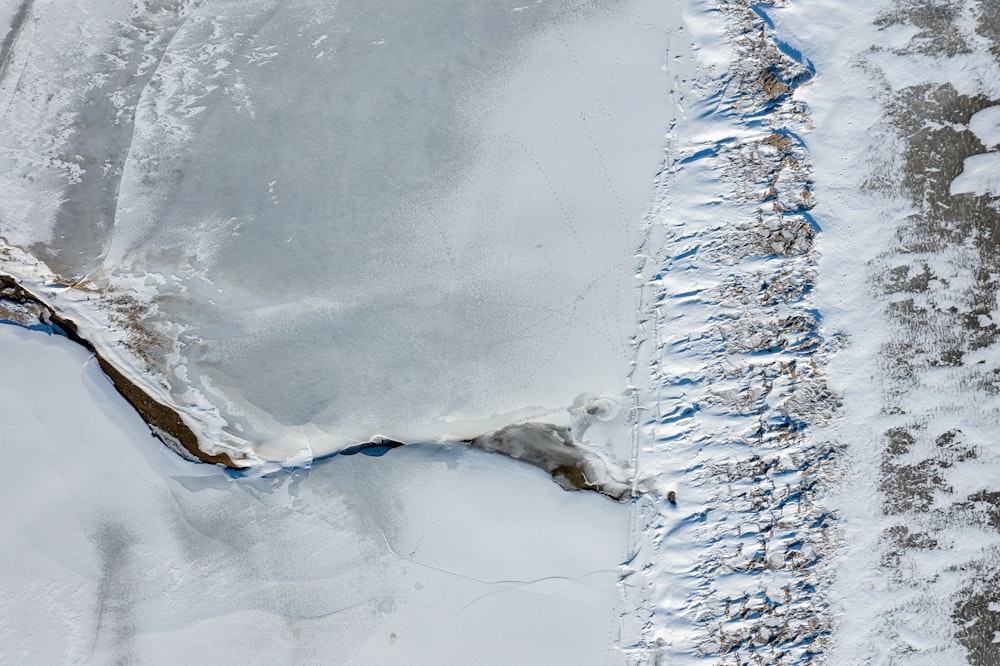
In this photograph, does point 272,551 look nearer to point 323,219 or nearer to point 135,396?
point 135,396

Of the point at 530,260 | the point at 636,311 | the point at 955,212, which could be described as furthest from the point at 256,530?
the point at 955,212

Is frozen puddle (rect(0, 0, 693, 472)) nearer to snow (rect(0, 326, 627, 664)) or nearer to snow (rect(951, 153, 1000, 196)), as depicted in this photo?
snow (rect(0, 326, 627, 664))

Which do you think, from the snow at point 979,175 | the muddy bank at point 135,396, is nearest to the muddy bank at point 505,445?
the muddy bank at point 135,396

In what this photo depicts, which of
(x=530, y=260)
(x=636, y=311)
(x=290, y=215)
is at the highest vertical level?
(x=290, y=215)

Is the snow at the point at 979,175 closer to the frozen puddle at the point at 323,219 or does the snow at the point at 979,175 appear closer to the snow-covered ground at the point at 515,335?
the snow-covered ground at the point at 515,335

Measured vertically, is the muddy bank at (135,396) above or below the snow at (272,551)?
above

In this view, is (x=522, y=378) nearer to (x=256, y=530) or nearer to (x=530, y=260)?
(x=530, y=260)

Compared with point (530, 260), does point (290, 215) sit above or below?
above
